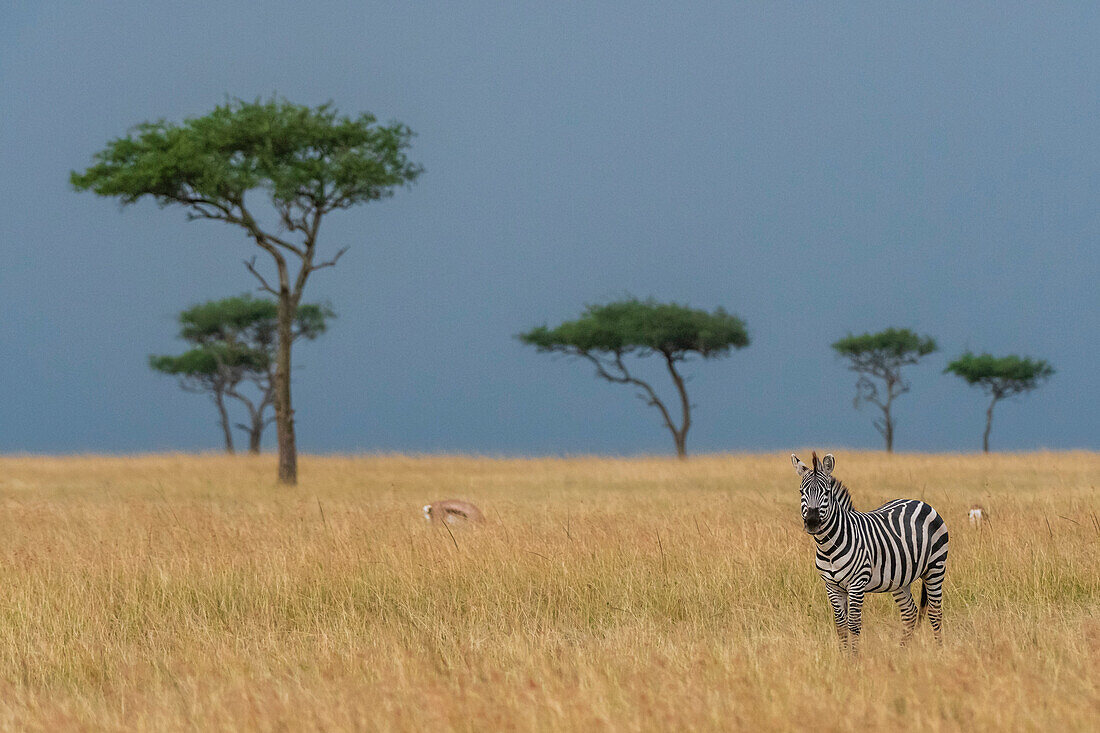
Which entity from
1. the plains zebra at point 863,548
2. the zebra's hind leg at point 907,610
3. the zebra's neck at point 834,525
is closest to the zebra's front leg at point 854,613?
the plains zebra at point 863,548

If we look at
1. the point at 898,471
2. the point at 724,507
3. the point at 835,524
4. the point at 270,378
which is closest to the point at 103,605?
the point at 835,524

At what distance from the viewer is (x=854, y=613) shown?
5.77 meters

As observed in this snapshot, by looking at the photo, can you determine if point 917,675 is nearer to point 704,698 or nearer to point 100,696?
point 704,698

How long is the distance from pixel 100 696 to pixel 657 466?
76.6ft

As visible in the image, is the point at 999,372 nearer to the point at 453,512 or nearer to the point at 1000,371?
the point at 1000,371

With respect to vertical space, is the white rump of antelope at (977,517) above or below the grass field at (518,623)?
above

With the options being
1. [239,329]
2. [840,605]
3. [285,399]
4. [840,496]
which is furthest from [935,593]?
[239,329]

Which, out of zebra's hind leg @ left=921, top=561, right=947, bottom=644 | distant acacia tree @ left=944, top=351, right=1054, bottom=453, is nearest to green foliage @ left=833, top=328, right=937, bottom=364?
distant acacia tree @ left=944, top=351, right=1054, bottom=453

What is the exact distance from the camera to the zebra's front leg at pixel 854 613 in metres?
5.73

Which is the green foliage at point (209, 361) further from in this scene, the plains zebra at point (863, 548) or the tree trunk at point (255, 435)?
the plains zebra at point (863, 548)

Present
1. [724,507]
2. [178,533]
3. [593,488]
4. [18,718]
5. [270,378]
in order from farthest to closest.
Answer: [270,378]
[593,488]
[724,507]
[178,533]
[18,718]

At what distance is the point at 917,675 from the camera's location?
17.2 feet

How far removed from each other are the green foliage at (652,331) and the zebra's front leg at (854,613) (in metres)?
33.5

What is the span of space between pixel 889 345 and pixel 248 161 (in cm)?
3408
